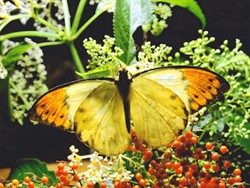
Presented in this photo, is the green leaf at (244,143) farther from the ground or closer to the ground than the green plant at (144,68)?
closer to the ground

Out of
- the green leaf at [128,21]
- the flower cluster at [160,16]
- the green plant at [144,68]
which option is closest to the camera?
the green plant at [144,68]

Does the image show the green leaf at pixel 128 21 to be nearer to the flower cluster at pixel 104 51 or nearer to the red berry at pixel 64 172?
the flower cluster at pixel 104 51

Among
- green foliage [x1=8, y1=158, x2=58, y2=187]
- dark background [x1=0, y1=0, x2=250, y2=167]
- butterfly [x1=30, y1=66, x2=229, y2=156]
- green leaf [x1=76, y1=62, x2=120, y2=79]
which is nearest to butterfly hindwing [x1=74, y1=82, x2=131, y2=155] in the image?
butterfly [x1=30, y1=66, x2=229, y2=156]

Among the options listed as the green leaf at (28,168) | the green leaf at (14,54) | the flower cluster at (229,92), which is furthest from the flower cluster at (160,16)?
the green leaf at (28,168)

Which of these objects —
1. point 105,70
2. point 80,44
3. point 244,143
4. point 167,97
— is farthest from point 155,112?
point 80,44

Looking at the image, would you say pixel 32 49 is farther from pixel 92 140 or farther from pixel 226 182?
pixel 226 182

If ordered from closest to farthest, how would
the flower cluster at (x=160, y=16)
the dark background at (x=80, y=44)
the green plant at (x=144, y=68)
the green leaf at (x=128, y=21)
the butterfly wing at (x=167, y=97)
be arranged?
1. the butterfly wing at (x=167, y=97)
2. the green plant at (x=144, y=68)
3. the green leaf at (x=128, y=21)
4. the flower cluster at (x=160, y=16)
5. the dark background at (x=80, y=44)
